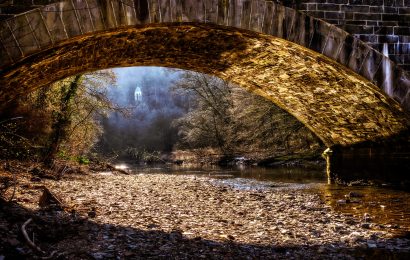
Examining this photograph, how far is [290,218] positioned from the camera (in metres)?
6.75

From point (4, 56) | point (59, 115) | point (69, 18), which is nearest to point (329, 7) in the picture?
point (69, 18)

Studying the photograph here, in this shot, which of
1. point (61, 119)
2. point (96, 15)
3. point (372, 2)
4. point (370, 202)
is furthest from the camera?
point (61, 119)

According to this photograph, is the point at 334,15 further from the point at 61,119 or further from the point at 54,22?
the point at 61,119

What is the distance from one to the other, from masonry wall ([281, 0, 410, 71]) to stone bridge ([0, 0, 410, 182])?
22 cm

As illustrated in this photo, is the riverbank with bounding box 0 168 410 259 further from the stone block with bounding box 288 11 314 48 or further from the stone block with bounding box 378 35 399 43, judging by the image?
the stone block with bounding box 378 35 399 43

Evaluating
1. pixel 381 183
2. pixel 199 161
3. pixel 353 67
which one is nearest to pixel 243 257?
pixel 353 67

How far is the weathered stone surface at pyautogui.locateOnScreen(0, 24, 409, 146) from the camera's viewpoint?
6.60m

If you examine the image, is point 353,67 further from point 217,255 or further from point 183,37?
point 217,255

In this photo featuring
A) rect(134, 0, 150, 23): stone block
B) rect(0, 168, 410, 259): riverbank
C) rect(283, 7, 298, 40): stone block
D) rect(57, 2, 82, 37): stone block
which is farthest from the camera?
rect(283, 7, 298, 40): stone block

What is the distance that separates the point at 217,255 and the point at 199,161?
86.8 ft

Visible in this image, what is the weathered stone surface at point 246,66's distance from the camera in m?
6.60

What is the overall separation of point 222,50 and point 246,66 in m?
1.26

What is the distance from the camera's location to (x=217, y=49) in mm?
7895

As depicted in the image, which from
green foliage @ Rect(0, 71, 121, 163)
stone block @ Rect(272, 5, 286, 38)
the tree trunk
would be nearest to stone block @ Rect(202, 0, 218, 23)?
stone block @ Rect(272, 5, 286, 38)
